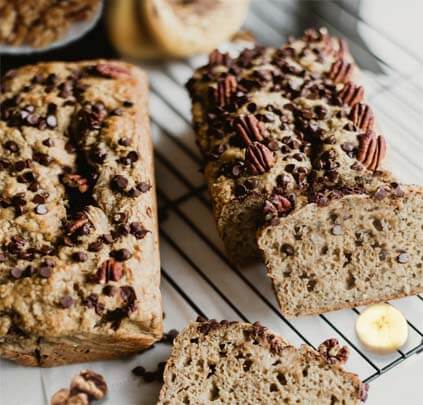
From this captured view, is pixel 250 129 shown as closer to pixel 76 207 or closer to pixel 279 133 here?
pixel 279 133

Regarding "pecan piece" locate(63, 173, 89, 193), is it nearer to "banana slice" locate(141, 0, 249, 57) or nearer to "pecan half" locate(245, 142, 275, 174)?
"pecan half" locate(245, 142, 275, 174)

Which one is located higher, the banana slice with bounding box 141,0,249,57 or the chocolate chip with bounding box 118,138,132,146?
the chocolate chip with bounding box 118,138,132,146

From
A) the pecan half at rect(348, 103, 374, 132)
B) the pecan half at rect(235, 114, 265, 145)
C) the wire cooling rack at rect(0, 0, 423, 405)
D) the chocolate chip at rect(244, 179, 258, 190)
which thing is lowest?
the wire cooling rack at rect(0, 0, 423, 405)

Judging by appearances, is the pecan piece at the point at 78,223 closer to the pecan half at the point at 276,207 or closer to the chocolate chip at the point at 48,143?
the chocolate chip at the point at 48,143

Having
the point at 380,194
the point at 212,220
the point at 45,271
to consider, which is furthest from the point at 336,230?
the point at 45,271

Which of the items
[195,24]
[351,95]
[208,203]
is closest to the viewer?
[351,95]

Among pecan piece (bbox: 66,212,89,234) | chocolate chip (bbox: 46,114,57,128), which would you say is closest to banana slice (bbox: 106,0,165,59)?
chocolate chip (bbox: 46,114,57,128)

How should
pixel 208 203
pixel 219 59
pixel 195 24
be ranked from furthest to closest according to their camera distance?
pixel 195 24, pixel 208 203, pixel 219 59

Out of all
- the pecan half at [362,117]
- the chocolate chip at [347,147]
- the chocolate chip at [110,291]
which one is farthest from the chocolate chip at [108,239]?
the pecan half at [362,117]
